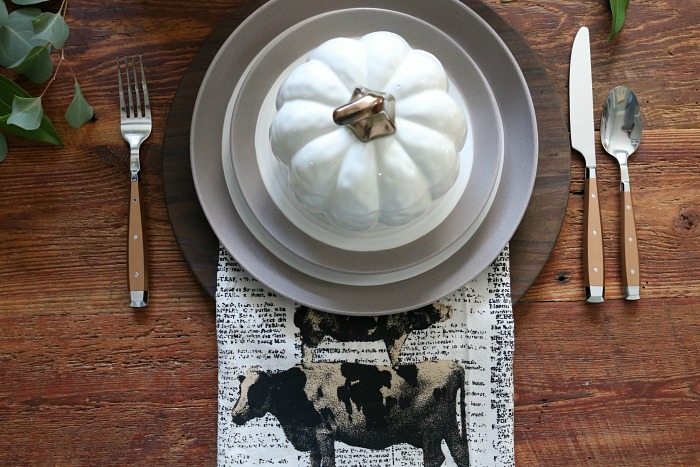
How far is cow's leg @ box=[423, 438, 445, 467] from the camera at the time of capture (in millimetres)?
712

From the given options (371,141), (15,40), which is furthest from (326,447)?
(15,40)

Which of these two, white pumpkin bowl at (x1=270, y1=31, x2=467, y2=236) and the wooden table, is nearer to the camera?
white pumpkin bowl at (x1=270, y1=31, x2=467, y2=236)

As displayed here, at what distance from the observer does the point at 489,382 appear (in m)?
0.72

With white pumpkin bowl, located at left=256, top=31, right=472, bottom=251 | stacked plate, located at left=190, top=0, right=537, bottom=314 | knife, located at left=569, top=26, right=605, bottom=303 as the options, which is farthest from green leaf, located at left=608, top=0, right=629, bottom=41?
white pumpkin bowl, located at left=256, top=31, right=472, bottom=251

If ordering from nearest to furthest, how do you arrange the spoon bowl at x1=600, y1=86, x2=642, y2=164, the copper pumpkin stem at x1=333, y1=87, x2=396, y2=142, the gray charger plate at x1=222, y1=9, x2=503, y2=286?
1. the copper pumpkin stem at x1=333, y1=87, x2=396, y2=142
2. the gray charger plate at x1=222, y1=9, x2=503, y2=286
3. the spoon bowl at x1=600, y1=86, x2=642, y2=164

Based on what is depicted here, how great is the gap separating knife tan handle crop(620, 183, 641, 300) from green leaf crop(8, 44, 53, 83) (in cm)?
69

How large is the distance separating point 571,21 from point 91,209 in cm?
64

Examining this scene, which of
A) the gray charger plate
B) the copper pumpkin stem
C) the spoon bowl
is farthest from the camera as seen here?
the spoon bowl

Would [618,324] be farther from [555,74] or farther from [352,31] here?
[352,31]

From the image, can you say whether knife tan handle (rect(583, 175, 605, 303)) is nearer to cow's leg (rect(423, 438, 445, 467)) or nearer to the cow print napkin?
the cow print napkin

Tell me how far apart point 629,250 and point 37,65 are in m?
0.72

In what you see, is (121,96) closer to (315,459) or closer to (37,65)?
(37,65)

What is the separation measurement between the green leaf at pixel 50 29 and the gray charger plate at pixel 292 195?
179 mm

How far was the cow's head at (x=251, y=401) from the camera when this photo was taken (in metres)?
0.71
